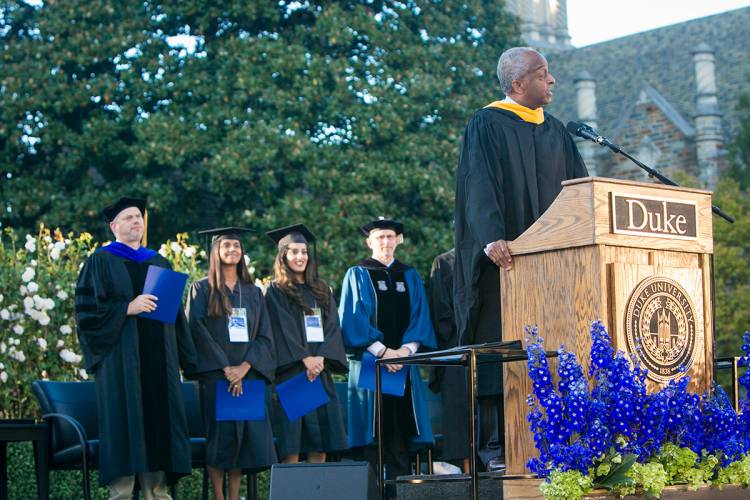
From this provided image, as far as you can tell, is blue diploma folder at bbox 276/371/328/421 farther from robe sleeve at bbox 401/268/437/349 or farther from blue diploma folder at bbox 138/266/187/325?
blue diploma folder at bbox 138/266/187/325

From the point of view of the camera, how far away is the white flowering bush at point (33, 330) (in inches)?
404

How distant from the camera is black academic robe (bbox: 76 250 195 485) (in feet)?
25.1

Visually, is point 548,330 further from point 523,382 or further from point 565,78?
point 565,78

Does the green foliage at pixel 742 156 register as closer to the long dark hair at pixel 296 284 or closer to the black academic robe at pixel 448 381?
the black academic robe at pixel 448 381

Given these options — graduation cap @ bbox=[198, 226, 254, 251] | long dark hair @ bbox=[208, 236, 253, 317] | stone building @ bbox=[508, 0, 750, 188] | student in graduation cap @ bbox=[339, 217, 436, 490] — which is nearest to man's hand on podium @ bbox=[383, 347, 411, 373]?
student in graduation cap @ bbox=[339, 217, 436, 490]

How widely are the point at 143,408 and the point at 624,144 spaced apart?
1241 inches

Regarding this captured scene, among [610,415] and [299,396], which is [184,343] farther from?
[610,415]

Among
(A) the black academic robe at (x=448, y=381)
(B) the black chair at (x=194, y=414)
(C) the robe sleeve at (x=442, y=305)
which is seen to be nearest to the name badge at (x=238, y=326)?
(B) the black chair at (x=194, y=414)

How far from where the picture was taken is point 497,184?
5.72m

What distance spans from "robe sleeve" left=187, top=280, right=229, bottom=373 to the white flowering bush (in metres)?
2.14

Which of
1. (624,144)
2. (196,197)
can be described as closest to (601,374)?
(196,197)

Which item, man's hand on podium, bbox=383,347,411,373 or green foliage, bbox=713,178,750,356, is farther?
green foliage, bbox=713,178,750,356

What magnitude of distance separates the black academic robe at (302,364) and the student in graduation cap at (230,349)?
21cm

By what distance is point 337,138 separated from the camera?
20.2 meters
